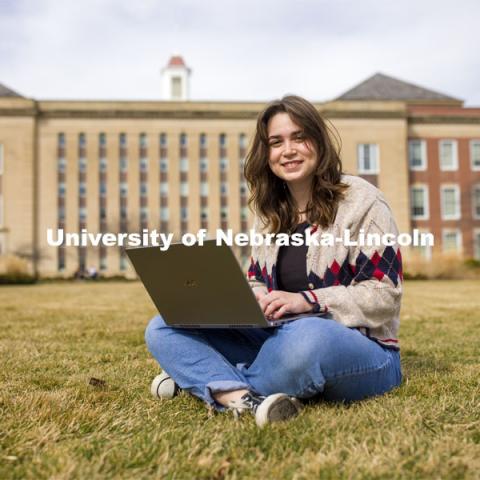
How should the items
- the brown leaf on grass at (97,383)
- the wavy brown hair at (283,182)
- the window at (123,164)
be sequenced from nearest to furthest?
1. the wavy brown hair at (283,182)
2. the brown leaf on grass at (97,383)
3. the window at (123,164)

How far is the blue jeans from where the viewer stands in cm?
242

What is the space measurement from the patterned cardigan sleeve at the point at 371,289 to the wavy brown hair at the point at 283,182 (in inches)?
9.2

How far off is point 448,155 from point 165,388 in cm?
4347

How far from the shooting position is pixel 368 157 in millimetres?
42906

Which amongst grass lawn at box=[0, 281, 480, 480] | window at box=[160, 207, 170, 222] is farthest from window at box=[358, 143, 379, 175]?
grass lawn at box=[0, 281, 480, 480]

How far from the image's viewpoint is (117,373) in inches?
152

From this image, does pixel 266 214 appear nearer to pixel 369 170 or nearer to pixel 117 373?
pixel 117 373

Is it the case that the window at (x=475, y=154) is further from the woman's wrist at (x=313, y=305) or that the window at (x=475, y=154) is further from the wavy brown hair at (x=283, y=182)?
the woman's wrist at (x=313, y=305)

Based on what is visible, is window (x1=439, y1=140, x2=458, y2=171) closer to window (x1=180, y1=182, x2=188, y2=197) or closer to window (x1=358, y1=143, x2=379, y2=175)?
window (x1=358, y1=143, x2=379, y2=175)

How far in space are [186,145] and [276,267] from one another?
40942mm

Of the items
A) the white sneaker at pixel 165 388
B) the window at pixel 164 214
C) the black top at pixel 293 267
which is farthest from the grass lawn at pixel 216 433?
the window at pixel 164 214

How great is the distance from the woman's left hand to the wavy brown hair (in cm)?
40

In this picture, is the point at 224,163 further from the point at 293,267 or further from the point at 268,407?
the point at 268,407

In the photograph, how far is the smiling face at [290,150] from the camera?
9.42ft
